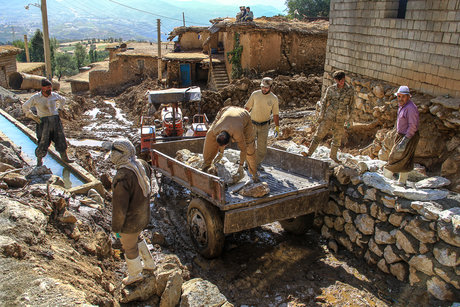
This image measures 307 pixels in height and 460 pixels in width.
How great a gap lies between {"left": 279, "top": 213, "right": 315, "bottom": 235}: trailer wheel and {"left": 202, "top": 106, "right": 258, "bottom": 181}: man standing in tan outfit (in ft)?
3.80

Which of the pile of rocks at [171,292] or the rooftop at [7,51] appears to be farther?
the rooftop at [7,51]

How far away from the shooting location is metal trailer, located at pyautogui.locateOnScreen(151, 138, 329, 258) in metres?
4.90

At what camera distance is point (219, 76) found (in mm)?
18969

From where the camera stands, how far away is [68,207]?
5383 millimetres

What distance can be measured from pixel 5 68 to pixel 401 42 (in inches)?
784

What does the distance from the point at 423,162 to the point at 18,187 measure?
689cm

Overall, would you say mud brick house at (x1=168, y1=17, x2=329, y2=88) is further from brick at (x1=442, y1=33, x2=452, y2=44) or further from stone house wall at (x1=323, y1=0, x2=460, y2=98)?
brick at (x1=442, y1=33, x2=452, y2=44)

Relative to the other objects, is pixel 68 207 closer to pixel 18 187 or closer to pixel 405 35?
pixel 18 187

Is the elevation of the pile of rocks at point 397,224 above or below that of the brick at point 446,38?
below

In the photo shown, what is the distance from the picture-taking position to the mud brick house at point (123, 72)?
24.0 meters

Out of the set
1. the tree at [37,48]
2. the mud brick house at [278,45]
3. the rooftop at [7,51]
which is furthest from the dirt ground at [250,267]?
the tree at [37,48]

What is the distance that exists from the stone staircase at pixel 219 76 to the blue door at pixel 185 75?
162 centimetres

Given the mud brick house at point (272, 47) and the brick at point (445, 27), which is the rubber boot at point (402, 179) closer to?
the brick at point (445, 27)

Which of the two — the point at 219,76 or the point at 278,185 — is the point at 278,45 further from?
the point at 278,185
